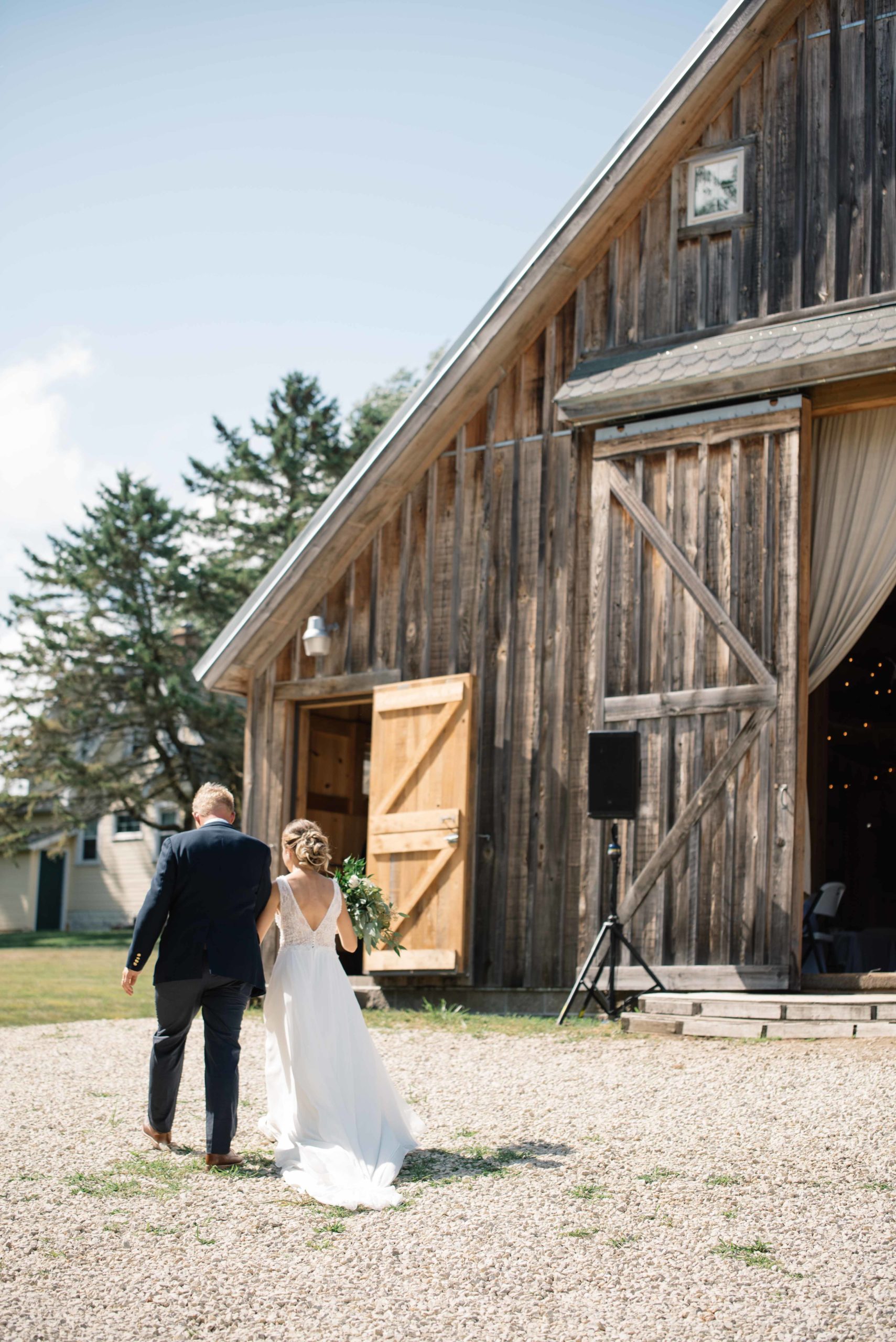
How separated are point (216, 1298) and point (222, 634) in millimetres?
7857

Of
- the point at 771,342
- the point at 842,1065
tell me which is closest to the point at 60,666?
the point at 771,342

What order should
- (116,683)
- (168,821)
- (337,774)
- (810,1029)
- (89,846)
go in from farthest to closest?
(89,846), (168,821), (116,683), (337,774), (810,1029)

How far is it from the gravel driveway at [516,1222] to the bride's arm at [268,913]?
3.13 ft

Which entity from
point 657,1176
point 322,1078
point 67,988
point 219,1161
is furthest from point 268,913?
point 67,988

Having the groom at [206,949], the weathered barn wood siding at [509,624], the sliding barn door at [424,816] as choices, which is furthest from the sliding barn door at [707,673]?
the groom at [206,949]

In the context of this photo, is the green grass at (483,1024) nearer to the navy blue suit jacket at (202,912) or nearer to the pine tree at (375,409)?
the navy blue suit jacket at (202,912)

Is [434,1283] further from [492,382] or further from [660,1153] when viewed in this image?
[492,382]

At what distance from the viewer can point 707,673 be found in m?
9.48

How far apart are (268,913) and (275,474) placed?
2590 cm

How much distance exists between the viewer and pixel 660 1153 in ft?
18.1

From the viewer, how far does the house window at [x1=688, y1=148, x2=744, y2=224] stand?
32.7 ft

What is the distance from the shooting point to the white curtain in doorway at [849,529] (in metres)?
9.45

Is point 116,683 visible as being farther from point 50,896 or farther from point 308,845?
point 308,845

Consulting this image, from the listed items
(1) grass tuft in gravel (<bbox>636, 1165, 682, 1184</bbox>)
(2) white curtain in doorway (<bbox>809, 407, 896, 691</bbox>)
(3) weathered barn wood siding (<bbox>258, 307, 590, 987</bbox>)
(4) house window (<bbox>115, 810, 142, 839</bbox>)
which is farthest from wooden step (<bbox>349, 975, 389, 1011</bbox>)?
(4) house window (<bbox>115, 810, 142, 839</bbox>)
